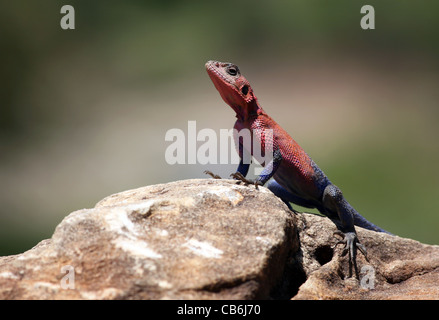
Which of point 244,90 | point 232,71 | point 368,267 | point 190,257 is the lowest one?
point 368,267

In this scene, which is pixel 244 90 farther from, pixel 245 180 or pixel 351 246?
pixel 351 246

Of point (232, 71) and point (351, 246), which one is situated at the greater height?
point (232, 71)

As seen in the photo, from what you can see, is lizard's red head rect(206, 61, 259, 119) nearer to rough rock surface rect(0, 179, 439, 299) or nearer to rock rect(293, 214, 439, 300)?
rough rock surface rect(0, 179, 439, 299)

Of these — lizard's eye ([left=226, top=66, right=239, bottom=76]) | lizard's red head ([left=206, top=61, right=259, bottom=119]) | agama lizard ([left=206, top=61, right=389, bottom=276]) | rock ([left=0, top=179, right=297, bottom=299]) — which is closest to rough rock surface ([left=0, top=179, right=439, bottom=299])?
rock ([left=0, top=179, right=297, bottom=299])

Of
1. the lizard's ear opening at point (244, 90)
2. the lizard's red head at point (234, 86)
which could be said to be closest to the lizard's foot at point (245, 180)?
the lizard's red head at point (234, 86)

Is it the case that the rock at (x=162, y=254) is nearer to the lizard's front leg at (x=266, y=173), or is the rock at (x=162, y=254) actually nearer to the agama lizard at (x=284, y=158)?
the lizard's front leg at (x=266, y=173)

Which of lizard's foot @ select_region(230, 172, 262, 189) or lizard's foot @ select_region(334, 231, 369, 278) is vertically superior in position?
lizard's foot @ select_region(230, 172, 262, 189)

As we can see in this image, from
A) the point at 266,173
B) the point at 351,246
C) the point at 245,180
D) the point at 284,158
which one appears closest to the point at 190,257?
the point at 245,180
